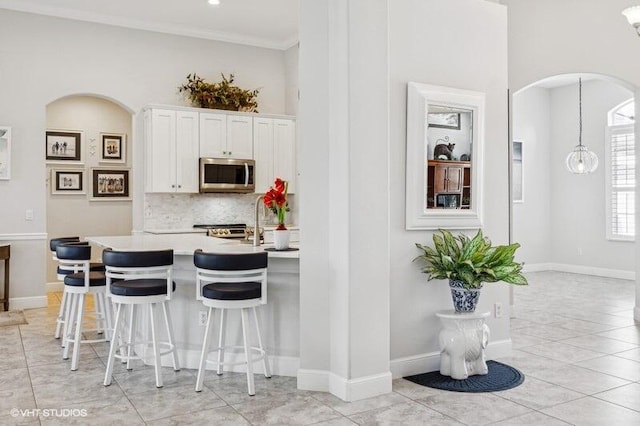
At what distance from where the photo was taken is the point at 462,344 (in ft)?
12.7

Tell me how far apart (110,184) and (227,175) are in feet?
6.89

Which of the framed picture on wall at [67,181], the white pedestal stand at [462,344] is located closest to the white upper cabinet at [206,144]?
the framed picture on wall at [67,181]

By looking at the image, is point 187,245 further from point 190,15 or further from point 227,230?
point 190,15

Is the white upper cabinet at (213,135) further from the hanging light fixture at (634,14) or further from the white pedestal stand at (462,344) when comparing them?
the hanging light fixture at (634,14)

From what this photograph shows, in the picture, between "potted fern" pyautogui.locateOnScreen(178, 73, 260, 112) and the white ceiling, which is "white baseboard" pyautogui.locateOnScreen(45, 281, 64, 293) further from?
the white ceiling

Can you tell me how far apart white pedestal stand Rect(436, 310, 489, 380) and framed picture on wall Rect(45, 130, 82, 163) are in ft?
20.5

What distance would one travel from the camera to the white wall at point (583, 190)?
30.6 ft

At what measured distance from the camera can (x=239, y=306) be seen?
3641mm

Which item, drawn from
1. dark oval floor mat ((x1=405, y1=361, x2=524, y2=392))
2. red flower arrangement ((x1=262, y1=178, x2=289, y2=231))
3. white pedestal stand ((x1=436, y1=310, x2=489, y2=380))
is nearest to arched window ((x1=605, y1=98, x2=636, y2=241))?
dark oval floor mat ((x1=405, y1=361, x2=524, y2=392))

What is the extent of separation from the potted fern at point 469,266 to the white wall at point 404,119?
0.60 feet

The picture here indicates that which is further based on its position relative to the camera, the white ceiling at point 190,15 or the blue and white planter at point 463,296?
the white ceiling at point 190,15

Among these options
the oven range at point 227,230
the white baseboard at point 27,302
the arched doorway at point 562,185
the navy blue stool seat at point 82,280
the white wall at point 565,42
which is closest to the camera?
the navy blue stool seat at point 82,280

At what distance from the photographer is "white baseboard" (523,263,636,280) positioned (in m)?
9.12

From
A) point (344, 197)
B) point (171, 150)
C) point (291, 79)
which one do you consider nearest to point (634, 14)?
point (344, 197)
